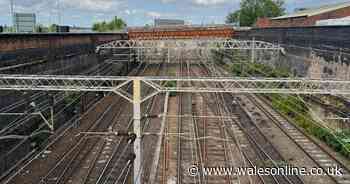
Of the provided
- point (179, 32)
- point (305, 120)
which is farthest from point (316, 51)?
point (179, 32)

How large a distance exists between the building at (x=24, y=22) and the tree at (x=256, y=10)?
5700 centimetres

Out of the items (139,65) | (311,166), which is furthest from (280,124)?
(139,65)

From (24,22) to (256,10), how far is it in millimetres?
59504

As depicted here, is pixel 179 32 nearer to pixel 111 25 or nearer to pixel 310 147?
pixel 310 147

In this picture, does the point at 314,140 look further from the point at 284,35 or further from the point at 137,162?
the point at 284,35

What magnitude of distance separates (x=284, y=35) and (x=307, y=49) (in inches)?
289

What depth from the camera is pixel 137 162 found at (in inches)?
385

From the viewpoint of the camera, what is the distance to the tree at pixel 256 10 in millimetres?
79125

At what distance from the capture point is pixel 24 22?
3047 centimetres

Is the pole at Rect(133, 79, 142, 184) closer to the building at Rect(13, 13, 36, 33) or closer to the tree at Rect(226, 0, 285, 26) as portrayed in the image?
the building at Rect(13, 13, 36, 33)

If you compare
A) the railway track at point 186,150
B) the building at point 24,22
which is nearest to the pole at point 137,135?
the railway track at point 186,150

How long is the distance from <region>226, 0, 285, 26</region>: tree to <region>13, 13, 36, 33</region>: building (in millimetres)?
56999

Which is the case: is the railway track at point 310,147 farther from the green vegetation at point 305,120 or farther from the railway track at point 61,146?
the railway track at point 61,146

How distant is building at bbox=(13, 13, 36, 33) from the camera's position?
96.9ft
